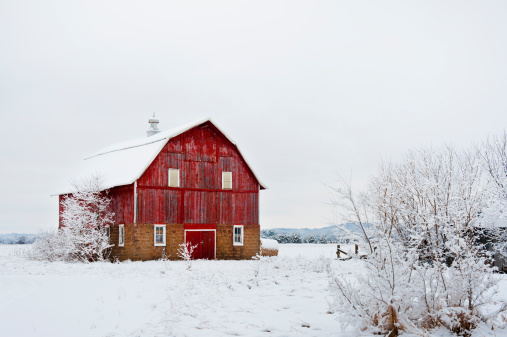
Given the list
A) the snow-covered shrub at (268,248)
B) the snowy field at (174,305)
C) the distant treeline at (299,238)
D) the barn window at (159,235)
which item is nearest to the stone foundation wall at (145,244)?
the barn window at (159,235)

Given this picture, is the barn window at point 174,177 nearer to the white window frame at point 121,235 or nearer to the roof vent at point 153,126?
the white window frame at point 121,235

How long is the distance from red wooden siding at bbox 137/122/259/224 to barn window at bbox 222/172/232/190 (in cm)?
20

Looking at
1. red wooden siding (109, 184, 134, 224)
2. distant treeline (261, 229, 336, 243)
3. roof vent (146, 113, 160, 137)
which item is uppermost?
roof vent (146, 113, 160, 137)

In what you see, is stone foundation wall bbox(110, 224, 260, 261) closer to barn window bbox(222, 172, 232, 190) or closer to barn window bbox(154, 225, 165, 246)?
barn window bbox(154, 225, 165, 246)

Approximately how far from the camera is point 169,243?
2617cm

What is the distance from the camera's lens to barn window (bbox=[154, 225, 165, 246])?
26.0 m

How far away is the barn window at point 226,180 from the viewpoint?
28.4 metres

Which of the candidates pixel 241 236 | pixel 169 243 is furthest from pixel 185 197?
pixel 241 236

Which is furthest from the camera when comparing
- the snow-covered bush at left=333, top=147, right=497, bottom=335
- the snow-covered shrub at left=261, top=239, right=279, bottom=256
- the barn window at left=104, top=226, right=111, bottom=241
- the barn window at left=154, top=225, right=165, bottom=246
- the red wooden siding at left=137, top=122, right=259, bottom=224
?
the snow-covered shrub at left=261, top=239, right=279, bottom=256

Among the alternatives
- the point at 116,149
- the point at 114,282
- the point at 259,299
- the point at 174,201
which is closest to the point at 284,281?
the point at 259,299

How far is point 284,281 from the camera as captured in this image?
48.7 ft

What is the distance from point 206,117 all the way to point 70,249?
32.5 ft

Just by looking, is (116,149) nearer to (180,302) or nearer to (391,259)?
(180,302)

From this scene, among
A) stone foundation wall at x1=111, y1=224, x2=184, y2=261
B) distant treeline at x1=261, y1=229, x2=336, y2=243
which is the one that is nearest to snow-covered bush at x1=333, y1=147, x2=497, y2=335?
stone foundation wall at x1=111, y1=224, x2=184, y2=261
